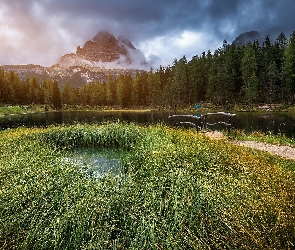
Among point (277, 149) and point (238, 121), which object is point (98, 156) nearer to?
A: point (277, 149)

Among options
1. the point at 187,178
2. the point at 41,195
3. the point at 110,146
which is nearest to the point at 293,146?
the point at 187,178

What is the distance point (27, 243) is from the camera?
248 inches

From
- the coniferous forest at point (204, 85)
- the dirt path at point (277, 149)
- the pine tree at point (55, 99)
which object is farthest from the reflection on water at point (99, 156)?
the pine tree at point (55, 99)

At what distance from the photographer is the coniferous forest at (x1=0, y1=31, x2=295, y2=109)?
84500 millimetres

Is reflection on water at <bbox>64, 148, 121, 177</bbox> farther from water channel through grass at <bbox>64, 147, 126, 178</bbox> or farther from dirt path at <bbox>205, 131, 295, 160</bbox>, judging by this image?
Result: dirt path at <bbox>205, 131, 295, 160</bbox>

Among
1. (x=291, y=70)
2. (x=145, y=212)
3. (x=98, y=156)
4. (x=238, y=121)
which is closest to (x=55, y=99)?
(x=238, y=121)

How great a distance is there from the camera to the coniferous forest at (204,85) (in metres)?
84.5

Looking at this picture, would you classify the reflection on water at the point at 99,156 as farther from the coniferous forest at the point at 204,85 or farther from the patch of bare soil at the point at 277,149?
the coniferous forest at the point at 204,85

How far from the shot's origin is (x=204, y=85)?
4181 inches

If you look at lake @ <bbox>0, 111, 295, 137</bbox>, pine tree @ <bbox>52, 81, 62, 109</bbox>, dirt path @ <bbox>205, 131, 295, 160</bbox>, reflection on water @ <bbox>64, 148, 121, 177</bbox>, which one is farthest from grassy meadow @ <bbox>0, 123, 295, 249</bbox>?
pine tree @ <bbox>52, 81, 62, 109</bbox>

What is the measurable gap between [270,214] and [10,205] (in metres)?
6.99

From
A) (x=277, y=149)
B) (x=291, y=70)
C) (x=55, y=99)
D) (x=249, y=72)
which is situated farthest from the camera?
(x=55, y=99)

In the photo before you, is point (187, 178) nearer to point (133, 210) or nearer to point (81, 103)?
point (133, 210)

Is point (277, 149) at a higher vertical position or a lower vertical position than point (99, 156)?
higher
